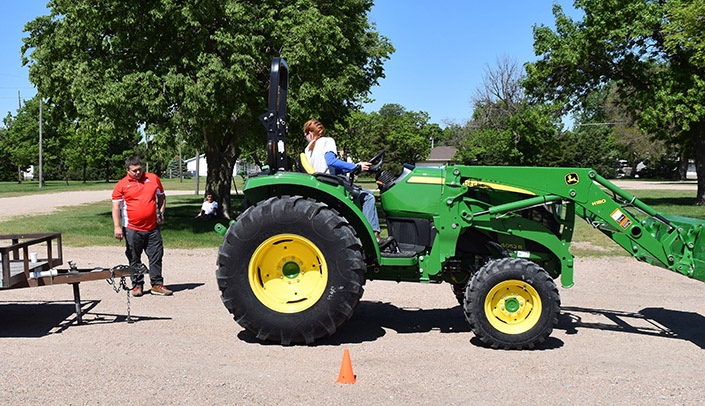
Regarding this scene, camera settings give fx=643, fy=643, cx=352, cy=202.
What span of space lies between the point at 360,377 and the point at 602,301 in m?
4.56

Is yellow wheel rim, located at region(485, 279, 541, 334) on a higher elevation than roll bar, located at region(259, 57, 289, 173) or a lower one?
lower

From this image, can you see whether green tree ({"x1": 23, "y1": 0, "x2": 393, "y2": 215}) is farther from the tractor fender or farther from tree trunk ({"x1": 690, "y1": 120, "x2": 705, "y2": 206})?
tree trunk ({"x1": 690, "y1": 120, "x2": 705, "y2": 206})

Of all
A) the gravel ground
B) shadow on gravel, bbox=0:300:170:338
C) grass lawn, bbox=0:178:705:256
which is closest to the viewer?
the gravel ground

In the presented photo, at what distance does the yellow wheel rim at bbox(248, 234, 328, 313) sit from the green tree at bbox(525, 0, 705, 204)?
22.3m

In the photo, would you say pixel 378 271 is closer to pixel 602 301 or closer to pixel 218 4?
Result: pixel 602 301

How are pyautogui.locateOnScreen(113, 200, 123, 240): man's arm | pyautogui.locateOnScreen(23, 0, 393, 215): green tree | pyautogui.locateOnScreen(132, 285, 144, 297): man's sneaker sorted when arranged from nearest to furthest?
1. pyautogui.locateOnScreen(113, 200, 123, 240): man's arm
2. pyautogui.locateOnScreen(132, 285, 144, 297): man's sneaker
3. pyautogui.locateOnScreen(23, 0, 393, 215): green tree

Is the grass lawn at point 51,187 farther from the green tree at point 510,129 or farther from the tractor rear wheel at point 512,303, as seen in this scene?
the tractor rear wheel at point 512,303

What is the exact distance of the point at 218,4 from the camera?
1630 cm

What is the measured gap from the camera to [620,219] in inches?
Result: 244

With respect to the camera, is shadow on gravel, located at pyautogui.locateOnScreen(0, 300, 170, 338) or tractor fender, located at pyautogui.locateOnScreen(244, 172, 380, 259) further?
shadow on gravel, located at pyautogui.locateOnScreen(0, 300, 170, 338)

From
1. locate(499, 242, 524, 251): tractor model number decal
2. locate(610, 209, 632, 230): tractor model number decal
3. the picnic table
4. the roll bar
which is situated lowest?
the picnic table

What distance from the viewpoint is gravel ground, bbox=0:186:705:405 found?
4.88 meters

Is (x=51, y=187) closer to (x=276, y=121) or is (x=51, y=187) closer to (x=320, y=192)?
(x=276, y=121)

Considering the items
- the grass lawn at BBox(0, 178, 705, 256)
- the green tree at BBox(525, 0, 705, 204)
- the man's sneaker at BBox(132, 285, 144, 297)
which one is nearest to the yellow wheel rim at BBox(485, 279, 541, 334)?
the man's sneaker at BBox(132, 285, 144, 297)
